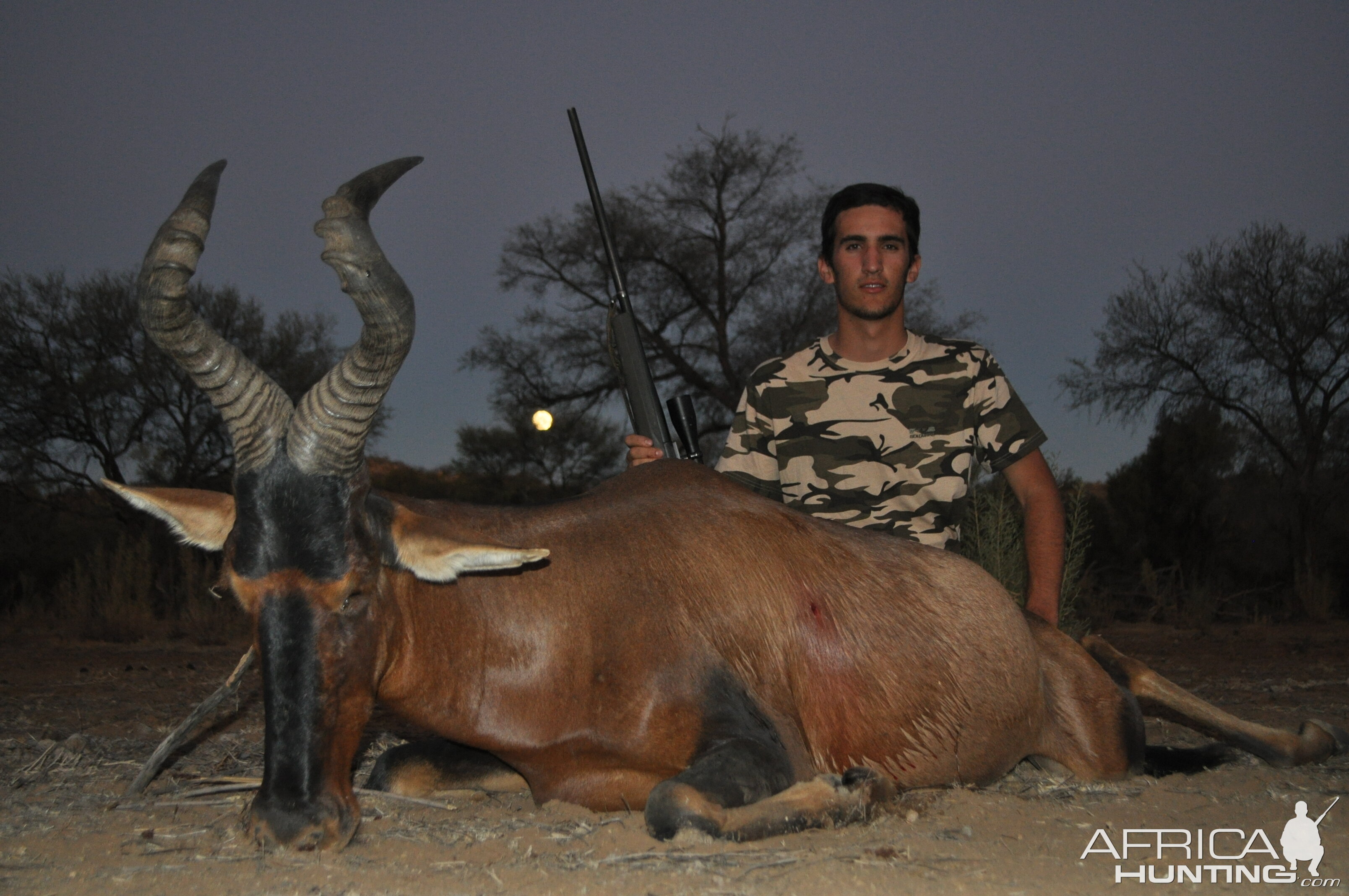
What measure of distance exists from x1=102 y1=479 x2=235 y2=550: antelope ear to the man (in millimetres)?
2311

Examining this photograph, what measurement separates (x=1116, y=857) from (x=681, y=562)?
5.39 feet

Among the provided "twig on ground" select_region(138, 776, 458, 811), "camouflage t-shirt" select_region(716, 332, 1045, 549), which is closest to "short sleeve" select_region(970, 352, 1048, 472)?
"camouflage t-shirt" select_region(716, 332, 1045, 549)

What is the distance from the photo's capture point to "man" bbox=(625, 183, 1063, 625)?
5270 millimetres

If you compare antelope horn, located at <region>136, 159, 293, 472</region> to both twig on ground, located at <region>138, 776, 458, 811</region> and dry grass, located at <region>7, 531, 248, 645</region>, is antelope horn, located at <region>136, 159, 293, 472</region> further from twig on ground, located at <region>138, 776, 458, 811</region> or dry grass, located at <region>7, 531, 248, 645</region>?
dry grass, located at <region>7, 531, 248, 645</region>

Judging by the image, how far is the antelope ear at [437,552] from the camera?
3281 millimetres

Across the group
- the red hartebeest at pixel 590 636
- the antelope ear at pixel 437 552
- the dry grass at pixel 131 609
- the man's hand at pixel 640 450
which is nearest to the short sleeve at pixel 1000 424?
the red hartebeest at pixel 590 636

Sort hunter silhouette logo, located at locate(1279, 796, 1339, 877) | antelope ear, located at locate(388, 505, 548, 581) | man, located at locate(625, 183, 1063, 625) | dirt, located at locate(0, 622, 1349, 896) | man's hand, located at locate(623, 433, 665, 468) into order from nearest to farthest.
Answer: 1. dirt, located at locate(0, 622, 1349, 896)
2. hunter silhouette logo, located at locate(1279, 796, 1339, 877)
3. antelope ear, located at locate(388, 505, 548, 581)
4. man, located at locate(625, 183, 1063, 625)
5. man's hand, located at locate(623, 433, 665, 468)

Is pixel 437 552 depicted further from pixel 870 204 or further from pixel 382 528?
pixel 870 204

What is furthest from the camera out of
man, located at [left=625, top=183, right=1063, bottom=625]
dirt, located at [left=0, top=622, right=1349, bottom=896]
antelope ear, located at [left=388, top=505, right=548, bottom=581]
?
man, located at [left=625, top=183, right=1063, bottom=625]

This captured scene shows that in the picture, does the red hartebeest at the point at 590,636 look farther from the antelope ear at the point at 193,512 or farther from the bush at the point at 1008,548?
the bush at the point at 1008,548

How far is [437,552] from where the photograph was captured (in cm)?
335

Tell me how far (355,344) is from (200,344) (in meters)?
0.50

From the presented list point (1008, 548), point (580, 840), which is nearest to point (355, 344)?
point (580, 840)

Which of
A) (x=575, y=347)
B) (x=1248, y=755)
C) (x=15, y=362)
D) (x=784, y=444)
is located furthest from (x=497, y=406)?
(x=1248, y=755)
